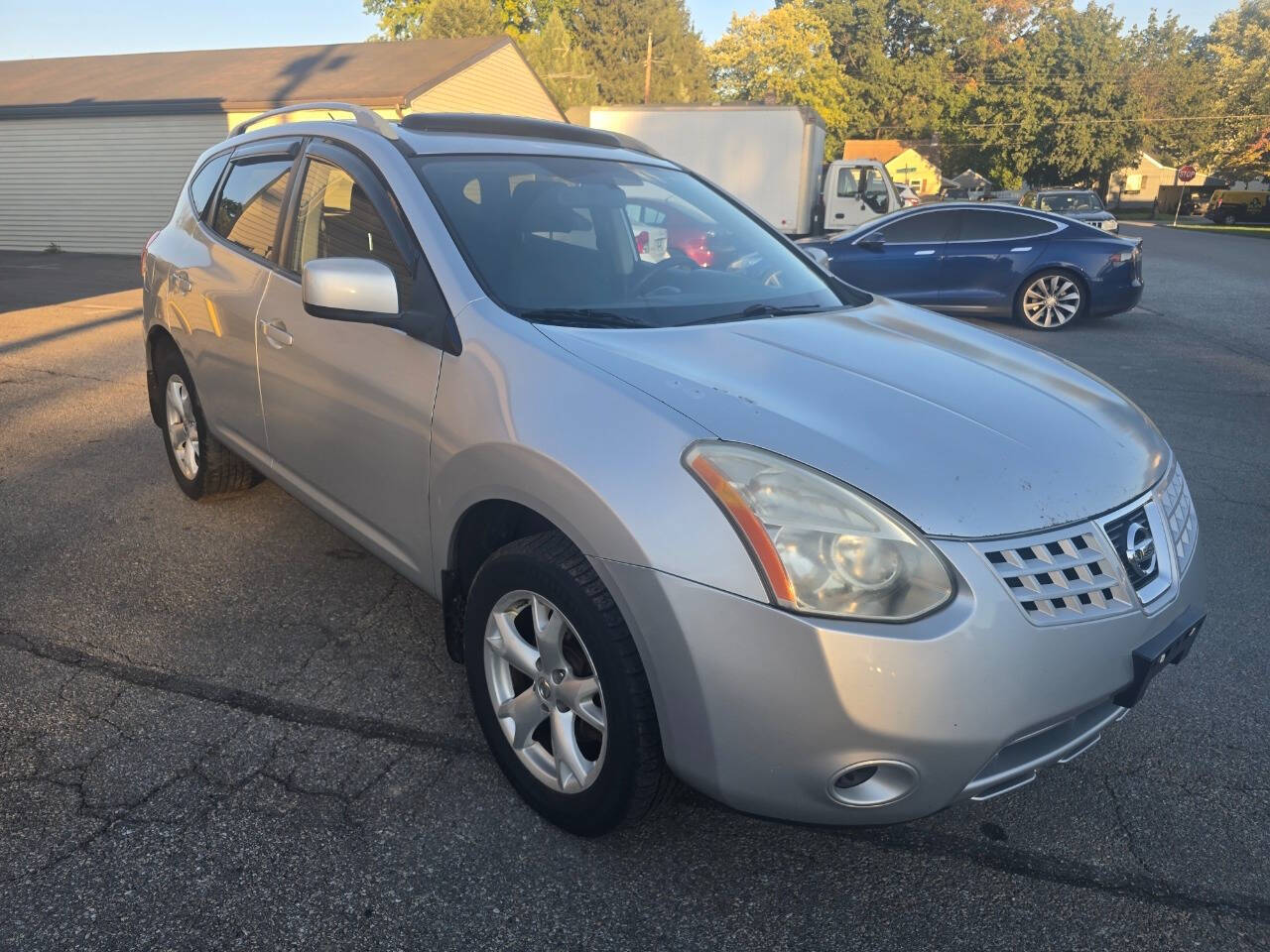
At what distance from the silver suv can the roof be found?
18113mm

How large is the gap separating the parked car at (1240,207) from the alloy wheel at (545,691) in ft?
178

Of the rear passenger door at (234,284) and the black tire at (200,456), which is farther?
the black tire at (200,456)

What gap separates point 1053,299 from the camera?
11.2 metres

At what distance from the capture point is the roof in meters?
Answer: 20.9

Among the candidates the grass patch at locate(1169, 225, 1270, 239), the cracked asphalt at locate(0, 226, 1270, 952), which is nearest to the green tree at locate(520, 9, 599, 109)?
the grass patch at locate(1169, 225, 1270, 239)

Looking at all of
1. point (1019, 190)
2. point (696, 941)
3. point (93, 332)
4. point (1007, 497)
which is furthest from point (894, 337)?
point (1019, 190)

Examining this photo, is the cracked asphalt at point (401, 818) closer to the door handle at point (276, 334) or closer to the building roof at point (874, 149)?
the door handle at point (276, 334)

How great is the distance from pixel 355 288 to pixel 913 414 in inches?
58.9

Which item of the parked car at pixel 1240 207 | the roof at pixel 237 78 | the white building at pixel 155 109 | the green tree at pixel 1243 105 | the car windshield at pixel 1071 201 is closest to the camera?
the roof at pixel 237 78

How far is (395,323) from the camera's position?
2.68 meters

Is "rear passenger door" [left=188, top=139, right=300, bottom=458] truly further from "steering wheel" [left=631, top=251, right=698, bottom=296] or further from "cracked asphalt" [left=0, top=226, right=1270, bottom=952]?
"steering wheel" [left=631, top=251, right=698, bottom=296]

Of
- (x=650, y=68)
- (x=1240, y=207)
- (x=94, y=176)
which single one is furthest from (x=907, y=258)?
(x=650, y=68)

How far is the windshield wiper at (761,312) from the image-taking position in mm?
2848

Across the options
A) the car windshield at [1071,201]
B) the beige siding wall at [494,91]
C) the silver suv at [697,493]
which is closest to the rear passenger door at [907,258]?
the silver suv at [697,493]
